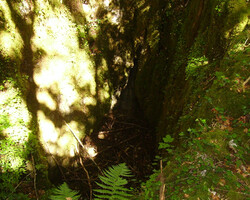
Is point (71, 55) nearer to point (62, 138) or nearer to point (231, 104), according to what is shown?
point (62, 138)

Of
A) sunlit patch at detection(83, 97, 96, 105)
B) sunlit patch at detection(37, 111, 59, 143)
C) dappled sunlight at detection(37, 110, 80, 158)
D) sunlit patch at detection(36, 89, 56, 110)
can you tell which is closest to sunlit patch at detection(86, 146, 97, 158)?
dappled sunlight at detection(37, 110, 80, 158)

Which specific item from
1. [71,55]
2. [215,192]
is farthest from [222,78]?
[71,55]

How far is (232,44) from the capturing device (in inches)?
110


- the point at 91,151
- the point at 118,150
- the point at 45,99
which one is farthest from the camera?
the point at 118,150

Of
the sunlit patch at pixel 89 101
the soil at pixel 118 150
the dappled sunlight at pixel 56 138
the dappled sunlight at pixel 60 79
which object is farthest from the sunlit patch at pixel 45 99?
the soil at pixel 118 150

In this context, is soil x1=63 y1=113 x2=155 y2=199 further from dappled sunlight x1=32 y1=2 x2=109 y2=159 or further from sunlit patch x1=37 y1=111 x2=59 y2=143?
sunlit patch x1=37 y1=111 x2=59 y2=143

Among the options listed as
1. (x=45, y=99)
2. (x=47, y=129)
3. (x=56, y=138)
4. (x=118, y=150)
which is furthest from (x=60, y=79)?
(x=118, y=150)

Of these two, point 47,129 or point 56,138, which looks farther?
point 56,138

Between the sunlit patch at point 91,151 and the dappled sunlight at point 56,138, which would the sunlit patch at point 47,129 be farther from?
the sunlit patch at point 91,151

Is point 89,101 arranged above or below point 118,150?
above

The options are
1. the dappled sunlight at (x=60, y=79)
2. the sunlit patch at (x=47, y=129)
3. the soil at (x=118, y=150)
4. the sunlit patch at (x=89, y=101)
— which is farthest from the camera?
the sunlit patch at (x=89, y=101)

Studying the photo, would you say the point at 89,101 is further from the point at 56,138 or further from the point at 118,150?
the point at 118,150

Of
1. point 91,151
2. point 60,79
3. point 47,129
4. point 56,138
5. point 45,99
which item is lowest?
point 91,151

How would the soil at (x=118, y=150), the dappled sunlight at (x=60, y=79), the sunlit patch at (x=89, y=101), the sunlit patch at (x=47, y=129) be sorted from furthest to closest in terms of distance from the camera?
the sunlit patch at (x=89, y=101)
the soil at (x=118, y=150)
the sunlit patch at (x=47, y=129)
the dappled sunlight at (x=60, y=79)
